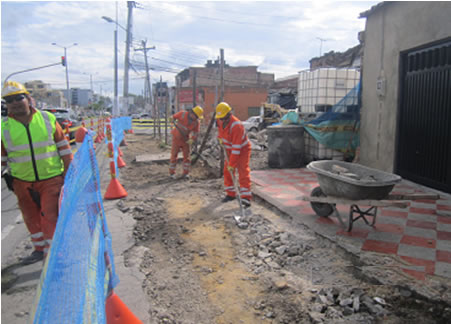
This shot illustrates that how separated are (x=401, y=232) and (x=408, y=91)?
349 cm

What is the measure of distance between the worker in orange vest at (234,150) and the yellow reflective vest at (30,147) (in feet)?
9.41

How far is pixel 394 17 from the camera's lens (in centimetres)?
670

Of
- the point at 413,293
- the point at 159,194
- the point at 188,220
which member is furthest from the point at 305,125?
the point at 413,293

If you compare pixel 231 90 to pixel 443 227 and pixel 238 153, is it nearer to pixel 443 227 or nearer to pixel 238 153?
pixel 238 153

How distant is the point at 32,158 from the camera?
370 cm

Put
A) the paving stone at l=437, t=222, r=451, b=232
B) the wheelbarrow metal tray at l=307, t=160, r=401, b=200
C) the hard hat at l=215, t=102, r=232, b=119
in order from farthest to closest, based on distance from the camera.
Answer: the hard hat at l=215, t=102, r=232, b=119, the paving stone at l=437, t=222, r=451, b=232, the wheelbarrow metal tray at l=307, t=160, r=401, b=200

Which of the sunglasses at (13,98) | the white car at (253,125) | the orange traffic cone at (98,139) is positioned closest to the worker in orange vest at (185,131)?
the sunglasses at (13,98)

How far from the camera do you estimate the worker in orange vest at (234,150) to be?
5777 mm

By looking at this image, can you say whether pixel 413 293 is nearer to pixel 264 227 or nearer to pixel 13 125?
pixel 264 227

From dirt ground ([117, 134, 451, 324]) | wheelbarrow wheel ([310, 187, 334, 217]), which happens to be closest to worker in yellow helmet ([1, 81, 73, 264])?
dirt ground ([117, 134, 451, 324])

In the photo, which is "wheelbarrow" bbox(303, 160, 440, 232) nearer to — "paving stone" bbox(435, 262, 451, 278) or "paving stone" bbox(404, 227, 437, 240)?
"paving stone" bbox(404, 227, 437, 240)

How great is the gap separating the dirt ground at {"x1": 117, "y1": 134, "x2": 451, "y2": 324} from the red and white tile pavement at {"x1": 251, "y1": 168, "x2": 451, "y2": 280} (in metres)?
0.28

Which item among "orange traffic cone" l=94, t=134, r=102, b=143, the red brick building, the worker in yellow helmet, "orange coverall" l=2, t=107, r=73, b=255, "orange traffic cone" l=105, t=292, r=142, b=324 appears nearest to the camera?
"orange traffic cone" l=105, t=292, r=142, b=324

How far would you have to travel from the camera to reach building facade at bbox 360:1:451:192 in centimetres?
569
